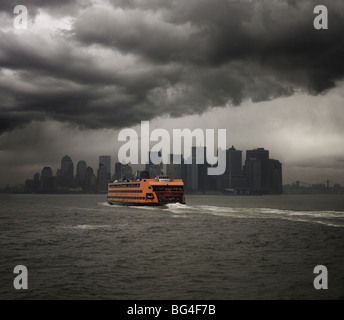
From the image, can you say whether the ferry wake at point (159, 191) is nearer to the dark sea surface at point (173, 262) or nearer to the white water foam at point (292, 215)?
the white water foam at point (292, 215)

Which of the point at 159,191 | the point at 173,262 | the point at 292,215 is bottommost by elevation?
the point at 292,215

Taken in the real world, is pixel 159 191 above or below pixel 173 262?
above

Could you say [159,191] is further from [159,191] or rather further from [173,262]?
[173,262]

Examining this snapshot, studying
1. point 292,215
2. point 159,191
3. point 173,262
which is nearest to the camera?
point 173,262

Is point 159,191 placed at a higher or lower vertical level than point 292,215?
higher

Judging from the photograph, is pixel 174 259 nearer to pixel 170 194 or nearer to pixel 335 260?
pixel 335 260

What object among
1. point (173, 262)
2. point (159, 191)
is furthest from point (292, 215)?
point (173, 262)

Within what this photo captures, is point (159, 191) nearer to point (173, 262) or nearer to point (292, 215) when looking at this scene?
point (292, 215)

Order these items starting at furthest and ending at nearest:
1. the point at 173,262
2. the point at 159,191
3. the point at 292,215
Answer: the point at 159,191 → the point at 292,215 → the point at 173,262

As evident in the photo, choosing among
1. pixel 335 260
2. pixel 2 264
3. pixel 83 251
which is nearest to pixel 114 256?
pixel 83 251

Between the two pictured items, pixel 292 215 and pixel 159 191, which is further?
pixel 159 191

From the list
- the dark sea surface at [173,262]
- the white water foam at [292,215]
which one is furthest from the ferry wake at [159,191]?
the dark sea surface at [173,262]

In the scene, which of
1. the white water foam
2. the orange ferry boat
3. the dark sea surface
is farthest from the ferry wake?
the dark sea surface
